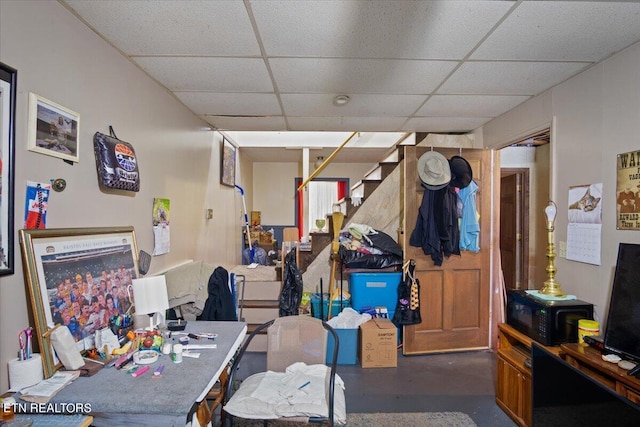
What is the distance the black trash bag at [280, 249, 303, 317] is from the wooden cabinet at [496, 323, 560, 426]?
1.90 meters

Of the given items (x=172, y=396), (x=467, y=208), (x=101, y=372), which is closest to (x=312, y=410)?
(x=172, y=396)

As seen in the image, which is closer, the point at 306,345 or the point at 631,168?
the point at 631,168

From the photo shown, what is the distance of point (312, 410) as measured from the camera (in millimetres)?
1607

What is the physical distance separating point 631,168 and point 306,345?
221 centimetres

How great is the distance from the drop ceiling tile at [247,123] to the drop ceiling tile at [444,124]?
144 cm

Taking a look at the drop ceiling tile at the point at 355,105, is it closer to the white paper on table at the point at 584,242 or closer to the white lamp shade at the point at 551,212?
the white lamp shade at the point at 551,212

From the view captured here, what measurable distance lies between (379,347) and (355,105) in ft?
7.63

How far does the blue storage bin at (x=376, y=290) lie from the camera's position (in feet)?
11.6

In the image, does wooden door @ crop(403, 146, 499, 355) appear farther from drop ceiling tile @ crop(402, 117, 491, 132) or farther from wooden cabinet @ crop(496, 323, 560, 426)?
wooden cabinet @ crop(496, 323, 560, 426)

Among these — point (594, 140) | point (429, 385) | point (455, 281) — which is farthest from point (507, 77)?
point (429, 385)

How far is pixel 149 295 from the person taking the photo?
6.02 ft

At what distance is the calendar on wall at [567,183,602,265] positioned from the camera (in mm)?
2105

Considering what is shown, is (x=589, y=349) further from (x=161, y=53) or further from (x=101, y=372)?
(x=161, y=53)

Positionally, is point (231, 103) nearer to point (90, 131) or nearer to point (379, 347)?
point (90, 131)
